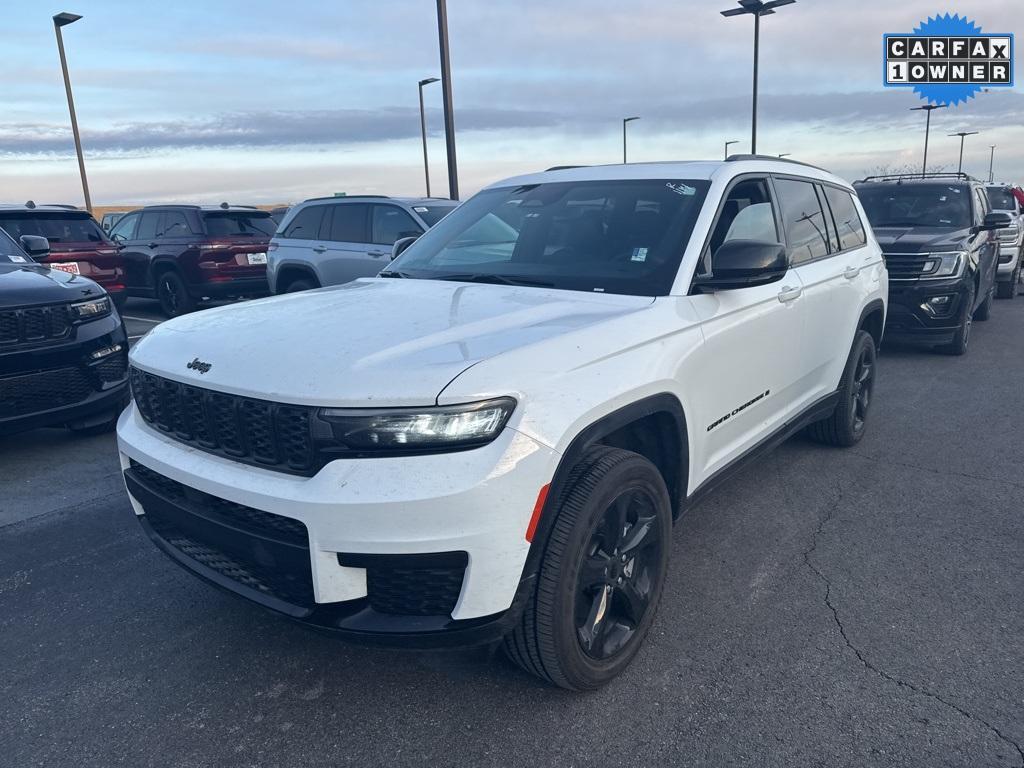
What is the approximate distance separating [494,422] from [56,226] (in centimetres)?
1044

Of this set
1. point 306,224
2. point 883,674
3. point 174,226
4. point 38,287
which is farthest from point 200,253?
point 883,674

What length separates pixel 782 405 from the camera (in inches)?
163

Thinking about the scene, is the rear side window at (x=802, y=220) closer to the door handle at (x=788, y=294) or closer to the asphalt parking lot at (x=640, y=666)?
the door handle at (x=788, y=294)

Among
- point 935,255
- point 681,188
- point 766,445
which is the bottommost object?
point 766,445

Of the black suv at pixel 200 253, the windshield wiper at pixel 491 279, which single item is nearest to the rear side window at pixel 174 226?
the black suv at pixel 200 253

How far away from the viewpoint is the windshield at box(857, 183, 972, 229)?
9.41 m

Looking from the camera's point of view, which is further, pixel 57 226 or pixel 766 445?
pixel 57 226

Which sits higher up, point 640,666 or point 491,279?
point 491,279

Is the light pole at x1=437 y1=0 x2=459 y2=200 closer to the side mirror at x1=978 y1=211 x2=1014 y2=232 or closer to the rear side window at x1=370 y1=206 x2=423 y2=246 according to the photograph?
the rear side window at x1=370 y1=206 x2=423 y2=246

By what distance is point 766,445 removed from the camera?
400cm

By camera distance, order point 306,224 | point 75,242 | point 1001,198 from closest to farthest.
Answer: point 306,224, point 75,242, point 1001,198

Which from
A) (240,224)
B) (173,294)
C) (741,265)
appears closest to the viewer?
(741,265)

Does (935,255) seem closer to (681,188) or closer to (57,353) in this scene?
(681,188)

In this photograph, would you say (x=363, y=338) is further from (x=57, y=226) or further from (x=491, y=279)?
(x=57, y=226)
